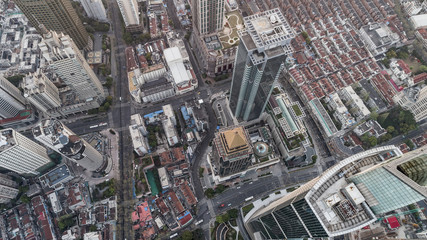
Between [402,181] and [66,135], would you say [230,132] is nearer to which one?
[402,181]

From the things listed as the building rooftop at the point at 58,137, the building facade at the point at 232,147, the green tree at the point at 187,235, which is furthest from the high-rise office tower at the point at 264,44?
the building rooftop at the point at 58,137

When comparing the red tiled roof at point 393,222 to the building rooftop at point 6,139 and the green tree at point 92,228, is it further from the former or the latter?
the building rooftop at point 6,139

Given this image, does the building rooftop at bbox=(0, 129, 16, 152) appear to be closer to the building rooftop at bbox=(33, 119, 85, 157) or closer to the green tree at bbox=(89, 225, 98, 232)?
the building rooftop at bbox=(33, 119, 85, 157)

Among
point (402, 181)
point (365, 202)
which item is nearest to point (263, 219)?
point (365, 202)

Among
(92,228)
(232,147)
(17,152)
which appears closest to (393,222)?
(232,147)

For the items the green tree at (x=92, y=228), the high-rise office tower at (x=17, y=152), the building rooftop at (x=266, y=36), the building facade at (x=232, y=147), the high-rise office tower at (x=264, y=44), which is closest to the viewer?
the building rooftop at (x=266, y=36)

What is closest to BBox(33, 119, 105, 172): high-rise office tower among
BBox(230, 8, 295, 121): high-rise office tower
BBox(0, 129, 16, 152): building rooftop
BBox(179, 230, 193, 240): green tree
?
BBox(0, 129, 16, 152): building rooftop
